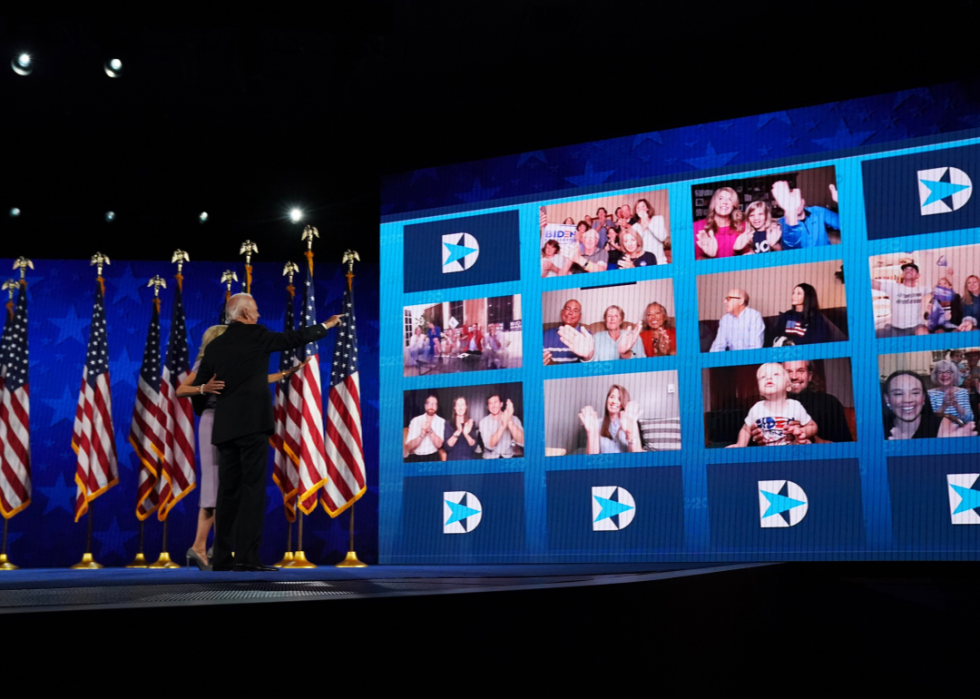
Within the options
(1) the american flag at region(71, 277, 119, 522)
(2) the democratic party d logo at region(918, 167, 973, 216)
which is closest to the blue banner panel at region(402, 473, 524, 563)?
(1) the american flag at region(71, 277, 119, 522)

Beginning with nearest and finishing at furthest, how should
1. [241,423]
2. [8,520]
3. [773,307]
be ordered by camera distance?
[241,423]
[773,307]
[8,520]

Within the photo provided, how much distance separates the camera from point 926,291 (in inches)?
237

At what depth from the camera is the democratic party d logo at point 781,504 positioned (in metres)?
6.17

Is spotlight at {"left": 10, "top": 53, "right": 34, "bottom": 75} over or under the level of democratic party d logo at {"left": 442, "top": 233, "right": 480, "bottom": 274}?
over

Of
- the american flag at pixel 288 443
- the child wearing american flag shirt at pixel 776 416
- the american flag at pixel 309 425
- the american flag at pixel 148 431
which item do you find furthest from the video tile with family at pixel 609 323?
the american flag at pixel 148 431

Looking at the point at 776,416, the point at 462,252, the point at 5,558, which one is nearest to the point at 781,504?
the point at 776,416

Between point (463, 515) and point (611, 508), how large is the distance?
3.88ft

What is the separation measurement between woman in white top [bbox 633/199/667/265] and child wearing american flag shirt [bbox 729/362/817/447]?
115 centimetres

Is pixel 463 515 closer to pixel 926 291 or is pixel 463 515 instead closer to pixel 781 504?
pixel 781 504

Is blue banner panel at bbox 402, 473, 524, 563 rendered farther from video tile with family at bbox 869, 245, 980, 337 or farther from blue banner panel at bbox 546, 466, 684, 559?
video tile with family at bbox 869, 245, 980, 337

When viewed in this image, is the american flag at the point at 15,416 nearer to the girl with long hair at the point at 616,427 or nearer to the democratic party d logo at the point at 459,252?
the democratic party d logo at the point at 459,252

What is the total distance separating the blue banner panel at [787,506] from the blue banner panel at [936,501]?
252 mm

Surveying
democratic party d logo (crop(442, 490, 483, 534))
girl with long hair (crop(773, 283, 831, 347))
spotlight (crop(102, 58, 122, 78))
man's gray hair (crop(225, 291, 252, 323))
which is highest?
spotlight (crop(102, 58, 122, 78))

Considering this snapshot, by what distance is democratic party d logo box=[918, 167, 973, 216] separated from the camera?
6.02 meters
